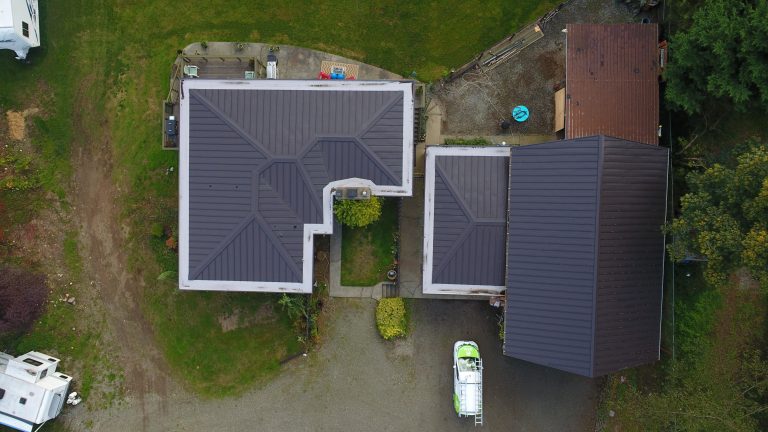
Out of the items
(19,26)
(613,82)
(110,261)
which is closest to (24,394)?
(110,261)

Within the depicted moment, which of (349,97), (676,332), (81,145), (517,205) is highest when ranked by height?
(349,97)

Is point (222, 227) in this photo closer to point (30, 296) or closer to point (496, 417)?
point (30, 296)

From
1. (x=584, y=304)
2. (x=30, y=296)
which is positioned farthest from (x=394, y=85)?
(x=30, y=296)

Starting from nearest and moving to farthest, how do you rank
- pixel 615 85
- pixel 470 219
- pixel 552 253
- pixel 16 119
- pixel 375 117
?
pixel 552 253
pixel 375 117
pixel 470 219
pixel 615 85
pixel 16 119

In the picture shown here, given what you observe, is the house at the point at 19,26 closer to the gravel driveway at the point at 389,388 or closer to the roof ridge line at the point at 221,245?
the roof ridge line at the point at 221,245

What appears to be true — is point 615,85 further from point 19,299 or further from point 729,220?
point 19,299
